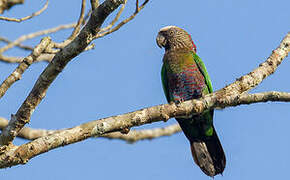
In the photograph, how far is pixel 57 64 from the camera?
3.26 m

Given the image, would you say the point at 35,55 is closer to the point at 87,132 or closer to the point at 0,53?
the point at 87,132

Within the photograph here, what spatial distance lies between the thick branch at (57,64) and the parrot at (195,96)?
271 cm

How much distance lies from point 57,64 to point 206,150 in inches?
134

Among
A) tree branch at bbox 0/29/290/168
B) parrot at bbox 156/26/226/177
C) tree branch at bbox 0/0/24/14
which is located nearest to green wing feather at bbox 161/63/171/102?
parrot at bbox 156/26/226/177

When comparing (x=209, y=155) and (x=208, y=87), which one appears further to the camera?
(x=208, y=87)

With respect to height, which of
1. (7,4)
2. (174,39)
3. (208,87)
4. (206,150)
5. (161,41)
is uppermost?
(161,41)

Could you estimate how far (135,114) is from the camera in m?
3.54

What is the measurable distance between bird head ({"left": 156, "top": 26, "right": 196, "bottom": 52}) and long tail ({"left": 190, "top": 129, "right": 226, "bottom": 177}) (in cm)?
165

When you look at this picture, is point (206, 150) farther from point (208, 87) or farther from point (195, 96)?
point (208, 87)

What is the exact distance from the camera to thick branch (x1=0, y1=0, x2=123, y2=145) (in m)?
3.05

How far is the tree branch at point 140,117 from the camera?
3277mm

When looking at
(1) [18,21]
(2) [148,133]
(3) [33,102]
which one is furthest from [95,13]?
(2) [148,133]

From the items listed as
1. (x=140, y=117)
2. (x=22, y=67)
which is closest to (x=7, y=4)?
(x=22, y=67)

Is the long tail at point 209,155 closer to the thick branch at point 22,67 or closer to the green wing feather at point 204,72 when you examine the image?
the green wing feather at point 204,72
